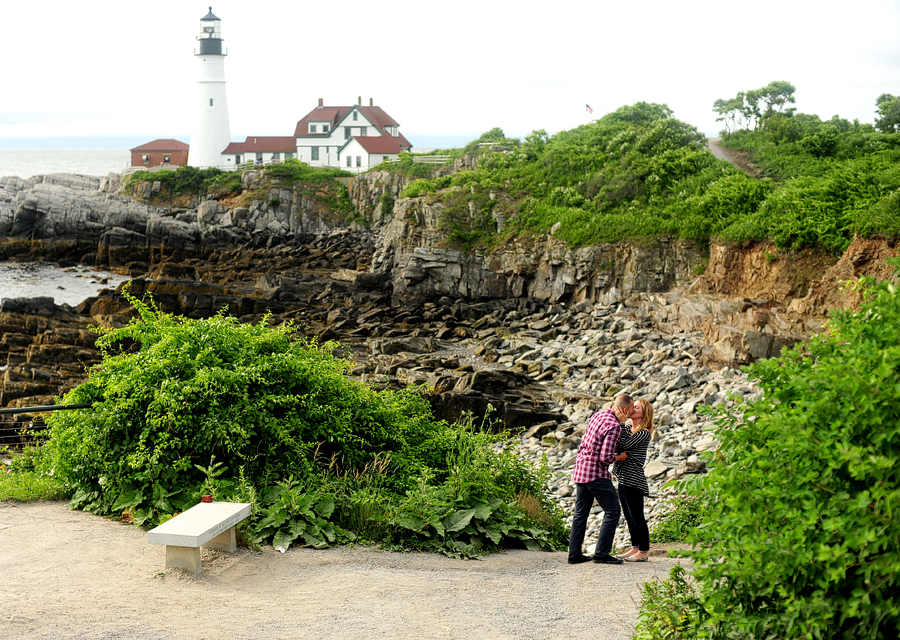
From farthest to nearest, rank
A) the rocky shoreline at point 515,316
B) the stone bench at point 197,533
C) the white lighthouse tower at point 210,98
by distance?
1. the white lighthouse tower at point 210,98
2. the rocky shoreline at point 515,316
3. the stone bench at point 197,533

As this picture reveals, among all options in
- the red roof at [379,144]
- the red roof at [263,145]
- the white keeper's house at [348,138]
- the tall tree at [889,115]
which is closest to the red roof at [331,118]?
the white keeper's house at [348,138]

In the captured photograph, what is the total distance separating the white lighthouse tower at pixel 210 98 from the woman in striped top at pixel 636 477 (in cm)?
7153

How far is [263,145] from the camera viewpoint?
74.6 meters

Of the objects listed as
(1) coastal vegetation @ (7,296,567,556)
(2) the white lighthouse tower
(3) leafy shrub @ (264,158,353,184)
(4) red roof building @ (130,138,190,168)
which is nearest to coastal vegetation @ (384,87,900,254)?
(1) coastal vegetation @ (7,296,567,556)

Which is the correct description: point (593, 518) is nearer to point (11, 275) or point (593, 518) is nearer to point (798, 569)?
point (798, 569)

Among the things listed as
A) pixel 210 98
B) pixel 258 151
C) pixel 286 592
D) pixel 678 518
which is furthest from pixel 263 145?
pixel 286 592

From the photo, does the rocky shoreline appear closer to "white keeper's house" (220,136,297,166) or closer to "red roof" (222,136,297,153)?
"white keeper's house" (220,136,297,166)

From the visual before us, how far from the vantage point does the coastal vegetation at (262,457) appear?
7863mm

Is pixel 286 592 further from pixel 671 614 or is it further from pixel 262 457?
pixel 671 614

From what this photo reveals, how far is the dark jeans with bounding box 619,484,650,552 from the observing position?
815cm

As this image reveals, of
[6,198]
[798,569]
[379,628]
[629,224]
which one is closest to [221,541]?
[379,628]

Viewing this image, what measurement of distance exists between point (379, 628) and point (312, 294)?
1201 inches

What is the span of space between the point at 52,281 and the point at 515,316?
29.6m

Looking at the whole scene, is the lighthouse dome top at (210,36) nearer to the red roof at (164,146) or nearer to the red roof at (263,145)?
the red roof at (263,145)
